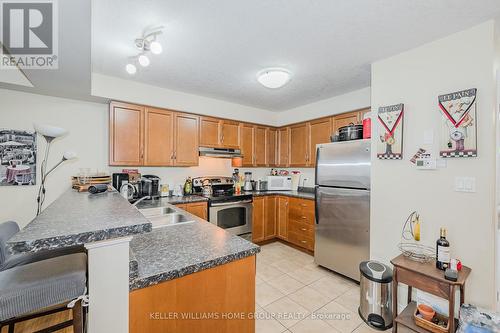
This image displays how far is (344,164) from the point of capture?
2680 millimetres

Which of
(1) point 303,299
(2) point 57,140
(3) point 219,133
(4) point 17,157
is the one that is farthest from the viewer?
(3) point 219,133

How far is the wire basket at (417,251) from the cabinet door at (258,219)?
213cm

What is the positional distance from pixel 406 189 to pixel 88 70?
10.8ft

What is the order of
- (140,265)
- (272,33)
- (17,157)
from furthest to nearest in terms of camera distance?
1. (17,157)
2. (272,33)
3. (140,265)

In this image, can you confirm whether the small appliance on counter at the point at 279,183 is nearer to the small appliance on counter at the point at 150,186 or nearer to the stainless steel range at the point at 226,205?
the stainless steel range at the point at 226,205

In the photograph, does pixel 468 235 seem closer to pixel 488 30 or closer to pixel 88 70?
pixel 488 30

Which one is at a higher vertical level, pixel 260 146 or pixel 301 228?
pixel 260 146

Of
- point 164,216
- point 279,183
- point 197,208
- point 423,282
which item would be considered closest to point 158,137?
point 197,208

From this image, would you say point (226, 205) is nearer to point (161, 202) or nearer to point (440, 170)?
point (161, 202)

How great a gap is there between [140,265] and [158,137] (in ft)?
8.07

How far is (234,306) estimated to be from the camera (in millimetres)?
1137

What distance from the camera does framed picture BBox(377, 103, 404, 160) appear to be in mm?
2090

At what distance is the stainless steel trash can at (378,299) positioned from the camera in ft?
6.38

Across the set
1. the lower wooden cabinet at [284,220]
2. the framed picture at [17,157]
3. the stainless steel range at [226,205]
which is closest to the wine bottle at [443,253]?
the lower wooden cabinet at [284,220]
